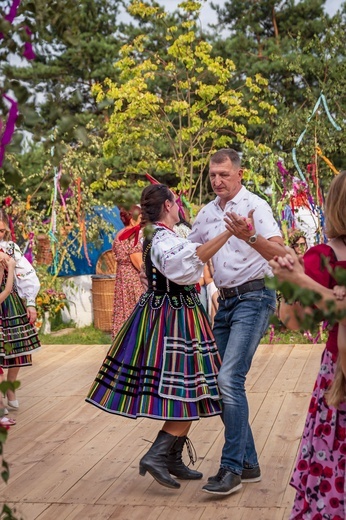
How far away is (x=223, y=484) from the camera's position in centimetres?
404

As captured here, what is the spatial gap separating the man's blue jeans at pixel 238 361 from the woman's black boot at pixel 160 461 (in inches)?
9.1

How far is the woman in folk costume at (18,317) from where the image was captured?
236 inches

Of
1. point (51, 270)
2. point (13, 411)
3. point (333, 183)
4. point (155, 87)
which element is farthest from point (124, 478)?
point (155, 87)

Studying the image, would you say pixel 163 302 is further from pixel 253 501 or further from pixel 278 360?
pixel 278 360

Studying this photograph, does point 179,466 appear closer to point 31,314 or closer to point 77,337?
point 31,314

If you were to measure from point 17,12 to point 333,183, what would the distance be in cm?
117

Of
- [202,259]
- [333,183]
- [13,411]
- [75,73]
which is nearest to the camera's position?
[333,183]

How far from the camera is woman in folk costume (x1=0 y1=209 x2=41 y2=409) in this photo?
6000mm

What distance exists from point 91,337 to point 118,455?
205 inches

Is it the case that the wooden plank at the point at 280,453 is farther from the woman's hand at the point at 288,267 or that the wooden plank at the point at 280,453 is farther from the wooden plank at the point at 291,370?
the woman's hand at the point at 288,267

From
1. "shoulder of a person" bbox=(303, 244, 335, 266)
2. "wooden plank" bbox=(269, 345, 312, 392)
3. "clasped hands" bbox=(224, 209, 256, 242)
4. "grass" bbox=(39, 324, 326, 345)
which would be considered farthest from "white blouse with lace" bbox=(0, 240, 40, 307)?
"shoulder of a person" bbox=(303, 244, 335, 266)

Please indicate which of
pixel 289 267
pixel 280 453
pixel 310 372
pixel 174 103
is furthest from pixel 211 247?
pixel 174 103

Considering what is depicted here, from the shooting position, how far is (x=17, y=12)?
68.7 inches

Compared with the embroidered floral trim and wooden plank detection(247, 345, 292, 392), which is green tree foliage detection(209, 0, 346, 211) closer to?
wooden plank detection(247, 345, 292, 392)
